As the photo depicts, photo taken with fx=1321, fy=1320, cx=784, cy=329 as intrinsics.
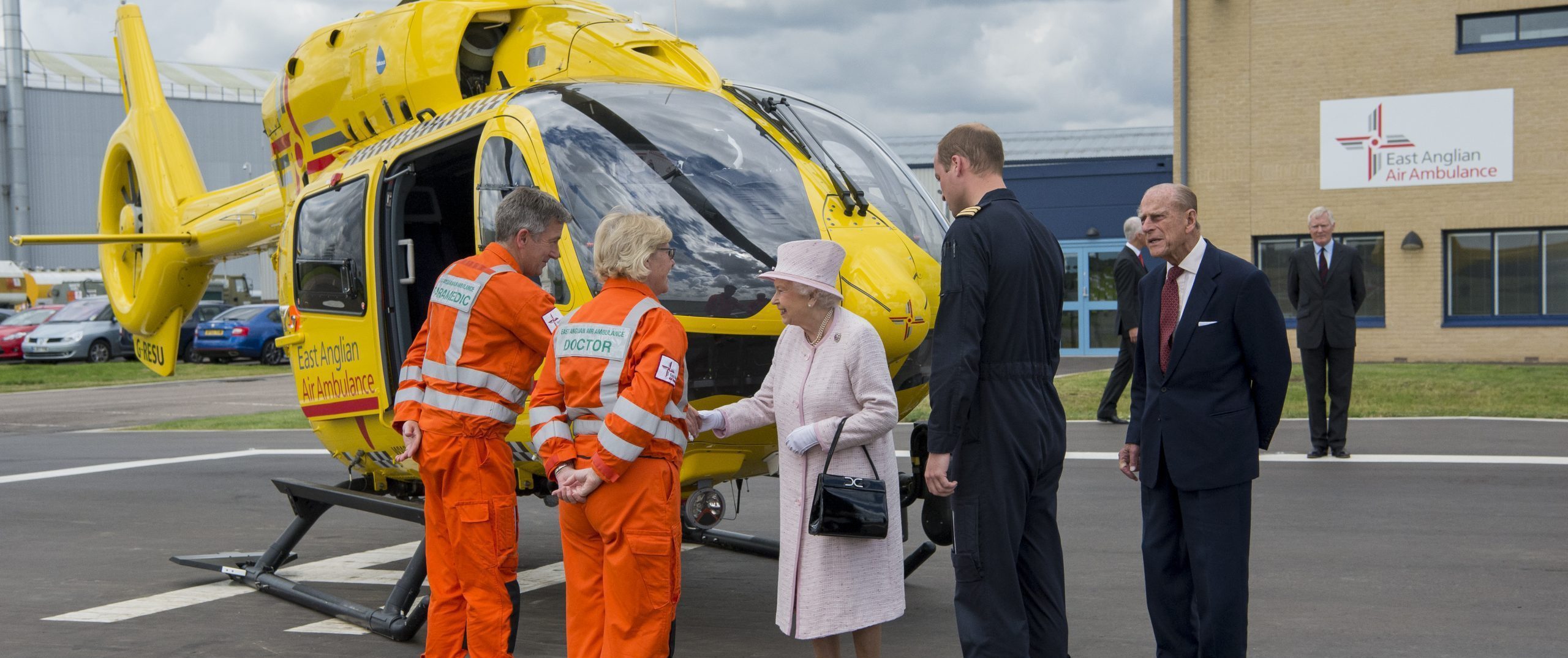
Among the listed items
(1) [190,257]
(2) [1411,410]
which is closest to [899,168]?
(1) [190,257]

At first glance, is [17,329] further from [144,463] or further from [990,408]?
[990,408]

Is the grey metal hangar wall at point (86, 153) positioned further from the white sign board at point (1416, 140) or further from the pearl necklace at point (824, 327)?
the pearl necklace at point (824, 327)

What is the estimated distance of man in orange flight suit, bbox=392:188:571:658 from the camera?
182 inches

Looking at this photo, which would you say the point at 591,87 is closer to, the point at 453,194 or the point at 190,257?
the point at 453,194

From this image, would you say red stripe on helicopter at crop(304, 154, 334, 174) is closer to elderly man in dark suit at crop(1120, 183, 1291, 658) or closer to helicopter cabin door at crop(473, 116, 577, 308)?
helicopter cabin door at crop(473, 116, 577, 308)

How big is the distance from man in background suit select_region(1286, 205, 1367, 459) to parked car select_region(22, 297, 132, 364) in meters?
26.6

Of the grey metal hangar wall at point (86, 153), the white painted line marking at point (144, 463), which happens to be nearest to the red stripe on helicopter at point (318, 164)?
the white painted line marking at point (144, 463)

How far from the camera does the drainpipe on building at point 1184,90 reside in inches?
952

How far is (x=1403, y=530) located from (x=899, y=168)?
3.94 m

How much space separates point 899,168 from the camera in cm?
609

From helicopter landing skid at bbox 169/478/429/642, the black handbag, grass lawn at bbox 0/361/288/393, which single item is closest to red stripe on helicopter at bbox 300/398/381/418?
helicopter landing skid at bbox 169/478/429/642

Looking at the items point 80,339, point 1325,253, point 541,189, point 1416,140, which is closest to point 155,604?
point 541,189

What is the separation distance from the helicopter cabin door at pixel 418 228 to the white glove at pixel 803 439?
1.98m

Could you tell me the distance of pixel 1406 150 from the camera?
2309 centimetres
